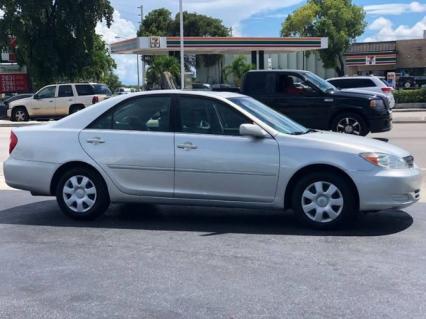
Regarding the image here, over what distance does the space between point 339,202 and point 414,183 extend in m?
0.84

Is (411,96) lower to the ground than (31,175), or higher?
higher

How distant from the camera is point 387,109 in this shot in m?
14.6

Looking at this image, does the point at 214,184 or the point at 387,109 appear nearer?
the point at 214,184

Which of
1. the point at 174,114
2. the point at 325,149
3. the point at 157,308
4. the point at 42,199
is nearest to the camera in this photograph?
the point at 157,308

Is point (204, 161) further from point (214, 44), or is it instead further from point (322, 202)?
point (214, 44)

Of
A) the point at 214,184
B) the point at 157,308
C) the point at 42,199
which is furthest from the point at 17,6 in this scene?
the point at 157,308

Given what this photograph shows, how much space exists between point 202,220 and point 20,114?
75.6 feet

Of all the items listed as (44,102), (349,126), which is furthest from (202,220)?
(44,102)

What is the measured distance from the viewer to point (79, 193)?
7383 millimetres

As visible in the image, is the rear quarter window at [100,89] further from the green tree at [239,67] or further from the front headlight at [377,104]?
the green tree at [239,67]

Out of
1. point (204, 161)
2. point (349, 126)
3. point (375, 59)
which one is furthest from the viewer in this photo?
point (375, 59)

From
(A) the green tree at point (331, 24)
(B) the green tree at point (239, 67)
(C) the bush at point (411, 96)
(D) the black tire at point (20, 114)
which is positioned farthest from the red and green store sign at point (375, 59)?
(D) the black tire at point (20, 114)

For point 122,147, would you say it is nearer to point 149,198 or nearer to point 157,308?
point 149,198

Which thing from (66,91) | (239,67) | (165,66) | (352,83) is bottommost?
(66,91)
